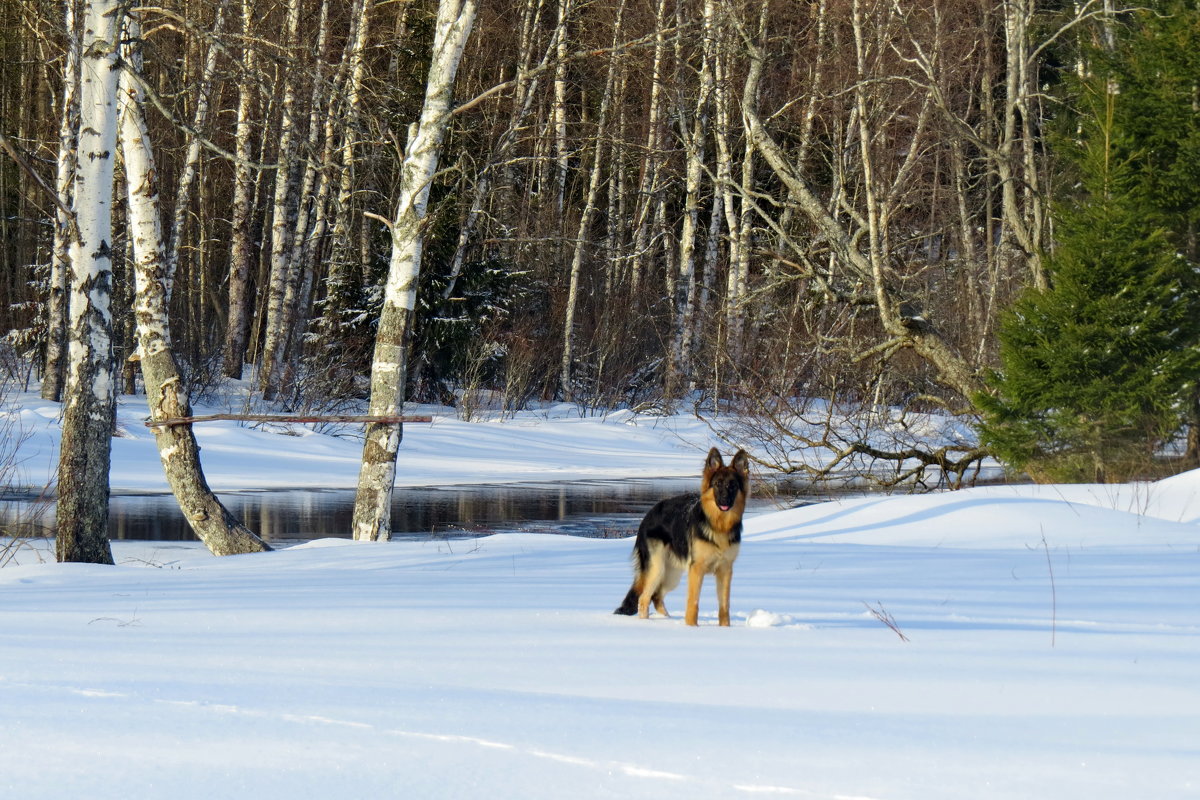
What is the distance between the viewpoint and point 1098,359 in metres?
15.1

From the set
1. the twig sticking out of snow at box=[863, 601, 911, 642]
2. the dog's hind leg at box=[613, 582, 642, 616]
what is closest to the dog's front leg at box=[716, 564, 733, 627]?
the dog's hind leg at box=[613, 582, 642, 616]

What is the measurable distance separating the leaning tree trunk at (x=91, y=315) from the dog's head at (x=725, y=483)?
5.77 metres

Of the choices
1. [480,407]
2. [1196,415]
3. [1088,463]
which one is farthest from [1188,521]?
[480,407]

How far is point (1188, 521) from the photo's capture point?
38.4ft

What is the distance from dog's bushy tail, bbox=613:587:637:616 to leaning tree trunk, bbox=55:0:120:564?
17.8ft

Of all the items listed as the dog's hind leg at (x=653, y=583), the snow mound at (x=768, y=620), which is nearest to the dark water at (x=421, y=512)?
the dog's hind leg at (x=653, y=583)

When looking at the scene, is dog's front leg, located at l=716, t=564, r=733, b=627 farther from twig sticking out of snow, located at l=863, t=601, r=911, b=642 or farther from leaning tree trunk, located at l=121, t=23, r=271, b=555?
leaning tree trunk, located at l=121, t=23, r=271, b=555

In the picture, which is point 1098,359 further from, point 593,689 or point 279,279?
point 279,279

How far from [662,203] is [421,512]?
18.7m

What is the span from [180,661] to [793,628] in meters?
2.42

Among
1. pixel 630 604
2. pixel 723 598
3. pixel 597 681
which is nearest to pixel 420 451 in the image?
pixel 630 604

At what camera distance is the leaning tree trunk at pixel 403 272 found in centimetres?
1116

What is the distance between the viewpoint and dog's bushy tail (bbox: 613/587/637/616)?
591 cm

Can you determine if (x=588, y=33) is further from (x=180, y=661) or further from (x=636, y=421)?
(x=180, y=661)
